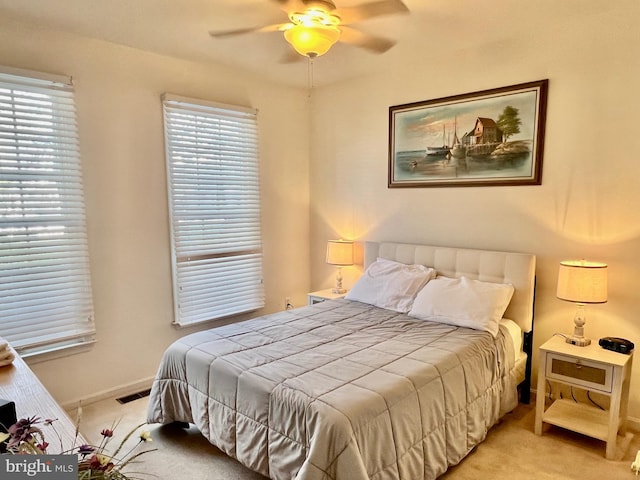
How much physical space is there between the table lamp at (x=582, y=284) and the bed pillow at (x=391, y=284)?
0.97 m

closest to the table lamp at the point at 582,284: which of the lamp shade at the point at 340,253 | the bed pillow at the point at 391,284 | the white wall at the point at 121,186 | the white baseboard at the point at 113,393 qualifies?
the bed pillow at the point at 391,284

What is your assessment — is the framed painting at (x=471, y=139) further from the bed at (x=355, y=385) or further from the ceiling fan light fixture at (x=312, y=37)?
the ceiling fan light fixture at (x=312, y=37)

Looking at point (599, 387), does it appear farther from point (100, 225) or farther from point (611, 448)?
point (100, 225)

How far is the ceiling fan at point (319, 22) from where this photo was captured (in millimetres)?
2172

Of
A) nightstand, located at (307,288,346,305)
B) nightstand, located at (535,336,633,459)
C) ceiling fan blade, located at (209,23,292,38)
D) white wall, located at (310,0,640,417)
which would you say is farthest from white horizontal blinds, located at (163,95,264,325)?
nightstand, located at (535,336,633,459)

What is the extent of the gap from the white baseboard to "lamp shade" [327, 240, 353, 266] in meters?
1.92

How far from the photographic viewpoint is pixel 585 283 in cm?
248

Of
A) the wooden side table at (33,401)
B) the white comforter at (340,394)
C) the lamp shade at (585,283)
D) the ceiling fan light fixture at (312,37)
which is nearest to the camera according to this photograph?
the wooden side table at (33,401)

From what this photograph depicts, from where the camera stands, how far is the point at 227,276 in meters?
3.80

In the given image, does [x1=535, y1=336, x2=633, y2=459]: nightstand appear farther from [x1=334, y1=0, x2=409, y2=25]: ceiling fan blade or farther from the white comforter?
[x1=334, y1=0, x2=409, y2=25]: ceiling fan blade

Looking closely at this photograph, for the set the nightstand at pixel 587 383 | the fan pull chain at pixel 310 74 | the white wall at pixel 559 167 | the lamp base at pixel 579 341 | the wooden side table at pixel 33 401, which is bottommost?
the nightstand at pixel 587 383

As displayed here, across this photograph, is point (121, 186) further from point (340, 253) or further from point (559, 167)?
point (559, 167)

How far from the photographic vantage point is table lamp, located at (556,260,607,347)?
2465 millimetres

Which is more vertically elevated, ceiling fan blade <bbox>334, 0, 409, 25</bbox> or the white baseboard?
ceiling fan blade <bbox>334, 0, 409, 25</bbox>
